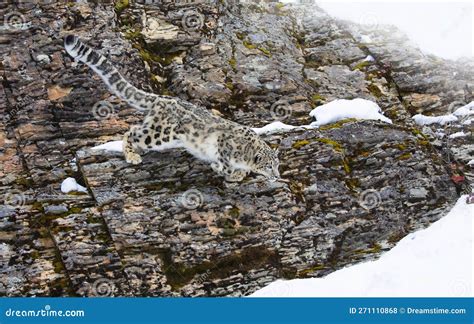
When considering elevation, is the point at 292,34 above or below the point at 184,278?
above

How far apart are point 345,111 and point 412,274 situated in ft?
17.3

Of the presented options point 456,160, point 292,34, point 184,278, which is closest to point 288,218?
point 184,278

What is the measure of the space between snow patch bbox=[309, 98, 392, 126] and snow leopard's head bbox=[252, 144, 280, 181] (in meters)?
2.27

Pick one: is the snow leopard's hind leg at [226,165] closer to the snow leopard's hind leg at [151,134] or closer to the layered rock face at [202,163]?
the layered rock face at [202,163]

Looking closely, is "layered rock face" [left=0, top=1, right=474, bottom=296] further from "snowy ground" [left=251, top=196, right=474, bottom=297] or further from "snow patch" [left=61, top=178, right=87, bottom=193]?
"snowy ground" [left=251, top=196, right=474, bottom=297]

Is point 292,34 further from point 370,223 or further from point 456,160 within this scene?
Result: point 370,223

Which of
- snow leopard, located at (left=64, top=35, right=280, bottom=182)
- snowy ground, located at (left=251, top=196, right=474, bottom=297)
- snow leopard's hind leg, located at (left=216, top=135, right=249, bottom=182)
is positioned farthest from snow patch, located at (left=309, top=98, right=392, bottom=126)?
snowy ground, located at (left=251, top=196, right=474, bottom=297)

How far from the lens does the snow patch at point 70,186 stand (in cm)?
1223

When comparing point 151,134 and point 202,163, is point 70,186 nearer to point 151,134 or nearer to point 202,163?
point 151,134

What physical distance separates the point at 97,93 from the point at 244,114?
156 inches

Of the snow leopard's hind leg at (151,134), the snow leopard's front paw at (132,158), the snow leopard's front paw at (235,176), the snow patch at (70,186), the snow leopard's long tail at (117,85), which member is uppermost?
the snow leopard's long tail at (117,85)

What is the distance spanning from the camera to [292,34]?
18.8m

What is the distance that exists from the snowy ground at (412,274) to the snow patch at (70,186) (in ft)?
14.8

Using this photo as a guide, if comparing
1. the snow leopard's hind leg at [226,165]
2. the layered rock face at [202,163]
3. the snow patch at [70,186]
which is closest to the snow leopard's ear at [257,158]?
the snow leopard's hind leg at [226,165]
